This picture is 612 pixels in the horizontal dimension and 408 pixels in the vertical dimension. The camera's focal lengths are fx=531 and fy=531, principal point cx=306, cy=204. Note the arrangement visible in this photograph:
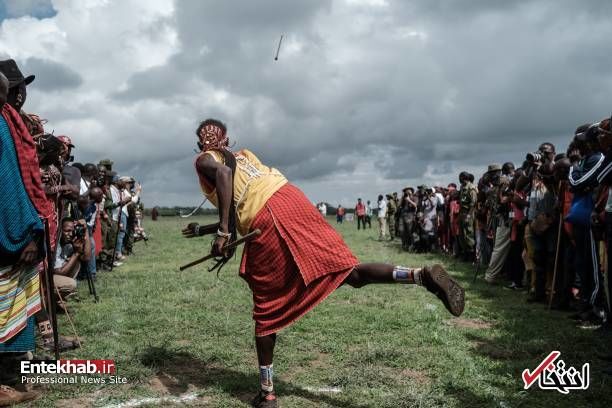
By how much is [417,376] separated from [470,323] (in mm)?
2402

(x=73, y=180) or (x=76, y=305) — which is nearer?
(x=73, y=180)

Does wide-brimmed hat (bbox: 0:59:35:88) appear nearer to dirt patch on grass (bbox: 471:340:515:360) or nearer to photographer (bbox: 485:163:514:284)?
dirt patch on grass (bbox: 471:340:515:360)

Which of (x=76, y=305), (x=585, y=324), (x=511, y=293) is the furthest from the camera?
(x=511, y=293)

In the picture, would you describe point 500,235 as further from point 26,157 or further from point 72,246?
point 26,157

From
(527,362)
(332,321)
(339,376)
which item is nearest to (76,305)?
(332,321)

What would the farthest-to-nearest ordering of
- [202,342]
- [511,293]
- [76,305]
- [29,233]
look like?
[511,293] → [76,305] → [202,342] → [29,233]

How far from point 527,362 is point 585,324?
210cm

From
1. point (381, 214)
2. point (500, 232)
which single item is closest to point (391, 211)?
point (381, 214)

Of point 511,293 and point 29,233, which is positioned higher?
point 29,233

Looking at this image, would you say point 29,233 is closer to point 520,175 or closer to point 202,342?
point 202,342

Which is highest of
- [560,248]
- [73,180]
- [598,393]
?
[73,180]

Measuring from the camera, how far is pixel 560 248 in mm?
7879

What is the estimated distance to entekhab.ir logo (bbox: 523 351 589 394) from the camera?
4.21 metres

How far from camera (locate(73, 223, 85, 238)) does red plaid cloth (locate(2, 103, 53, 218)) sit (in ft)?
10.7
